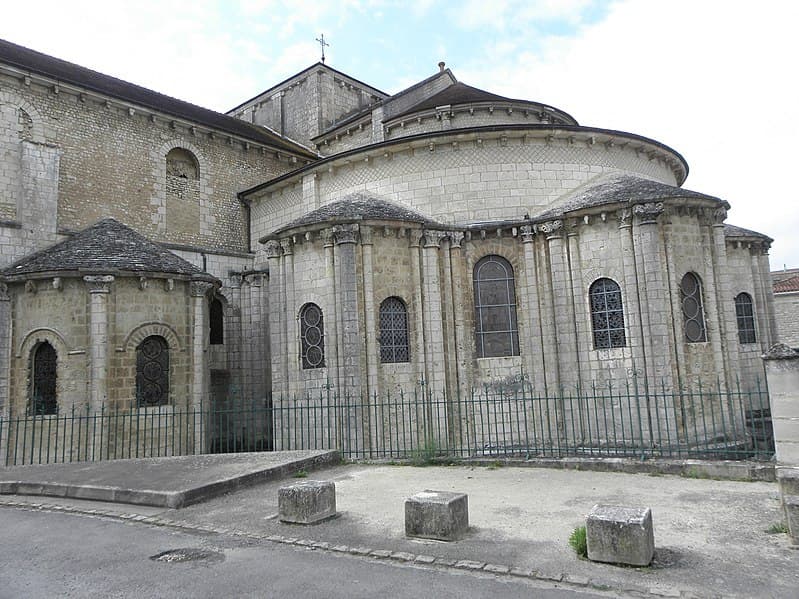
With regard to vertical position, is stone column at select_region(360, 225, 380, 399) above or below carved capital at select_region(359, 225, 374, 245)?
below

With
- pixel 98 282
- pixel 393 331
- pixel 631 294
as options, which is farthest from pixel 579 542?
pixel 98 282

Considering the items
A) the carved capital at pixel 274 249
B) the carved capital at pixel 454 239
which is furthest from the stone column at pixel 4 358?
the carved capital at pixel 454 239

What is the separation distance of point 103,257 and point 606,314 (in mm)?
12923

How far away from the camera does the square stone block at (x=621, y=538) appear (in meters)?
5.69

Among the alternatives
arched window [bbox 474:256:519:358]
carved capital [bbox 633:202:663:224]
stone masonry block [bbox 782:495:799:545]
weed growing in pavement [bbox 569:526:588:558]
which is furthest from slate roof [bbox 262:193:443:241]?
stone masonry block [bbox 782:495:799:545]

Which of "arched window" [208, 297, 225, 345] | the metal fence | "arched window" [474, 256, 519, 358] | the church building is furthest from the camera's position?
"arched window" [208, 297, 225, 345]

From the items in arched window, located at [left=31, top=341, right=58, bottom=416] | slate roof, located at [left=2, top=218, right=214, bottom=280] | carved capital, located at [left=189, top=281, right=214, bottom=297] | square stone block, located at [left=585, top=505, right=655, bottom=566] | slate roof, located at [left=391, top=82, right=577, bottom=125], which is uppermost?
slate roof, located at [left=391, top=82, right=577, bottom=125]

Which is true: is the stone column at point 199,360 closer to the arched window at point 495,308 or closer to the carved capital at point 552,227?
the arched window at point 495,308

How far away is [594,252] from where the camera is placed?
579 inches

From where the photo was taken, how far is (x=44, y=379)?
14742mm

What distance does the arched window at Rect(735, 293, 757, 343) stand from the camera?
20125 mm

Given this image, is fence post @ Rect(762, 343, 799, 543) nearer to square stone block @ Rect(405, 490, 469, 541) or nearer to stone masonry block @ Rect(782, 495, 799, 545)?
stone masonry block @ Rect(782, 495, 799, 545)

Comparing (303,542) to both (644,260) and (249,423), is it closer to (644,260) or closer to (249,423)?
(644,260)

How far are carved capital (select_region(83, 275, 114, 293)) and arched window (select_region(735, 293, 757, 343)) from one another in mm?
19631
